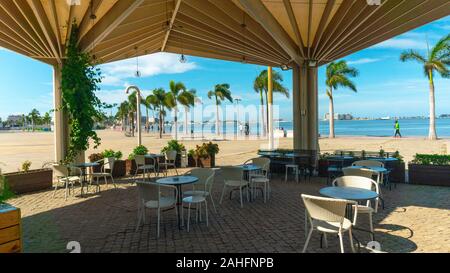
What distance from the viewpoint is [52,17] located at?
327 inches

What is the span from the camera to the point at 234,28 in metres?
9.73

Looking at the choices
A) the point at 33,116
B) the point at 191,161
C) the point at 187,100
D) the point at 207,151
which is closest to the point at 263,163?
the point at 207,151

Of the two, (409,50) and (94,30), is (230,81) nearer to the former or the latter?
(409,50)

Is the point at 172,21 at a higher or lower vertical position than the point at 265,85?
lower

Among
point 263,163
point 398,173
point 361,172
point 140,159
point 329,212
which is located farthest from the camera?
point 140,159

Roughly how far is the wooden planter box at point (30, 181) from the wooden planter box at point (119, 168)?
2182mm

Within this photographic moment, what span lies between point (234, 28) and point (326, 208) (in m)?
7.75

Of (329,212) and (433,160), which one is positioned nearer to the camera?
(329,212)

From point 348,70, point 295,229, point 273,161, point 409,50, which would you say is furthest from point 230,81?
point 295,229

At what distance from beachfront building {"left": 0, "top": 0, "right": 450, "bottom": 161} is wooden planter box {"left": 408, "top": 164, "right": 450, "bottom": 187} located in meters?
3.42

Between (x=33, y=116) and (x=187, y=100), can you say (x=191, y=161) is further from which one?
(x=33, y=116)

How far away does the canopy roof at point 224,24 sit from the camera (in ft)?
25.1

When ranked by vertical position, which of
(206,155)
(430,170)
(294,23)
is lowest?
Result: (430,170)
